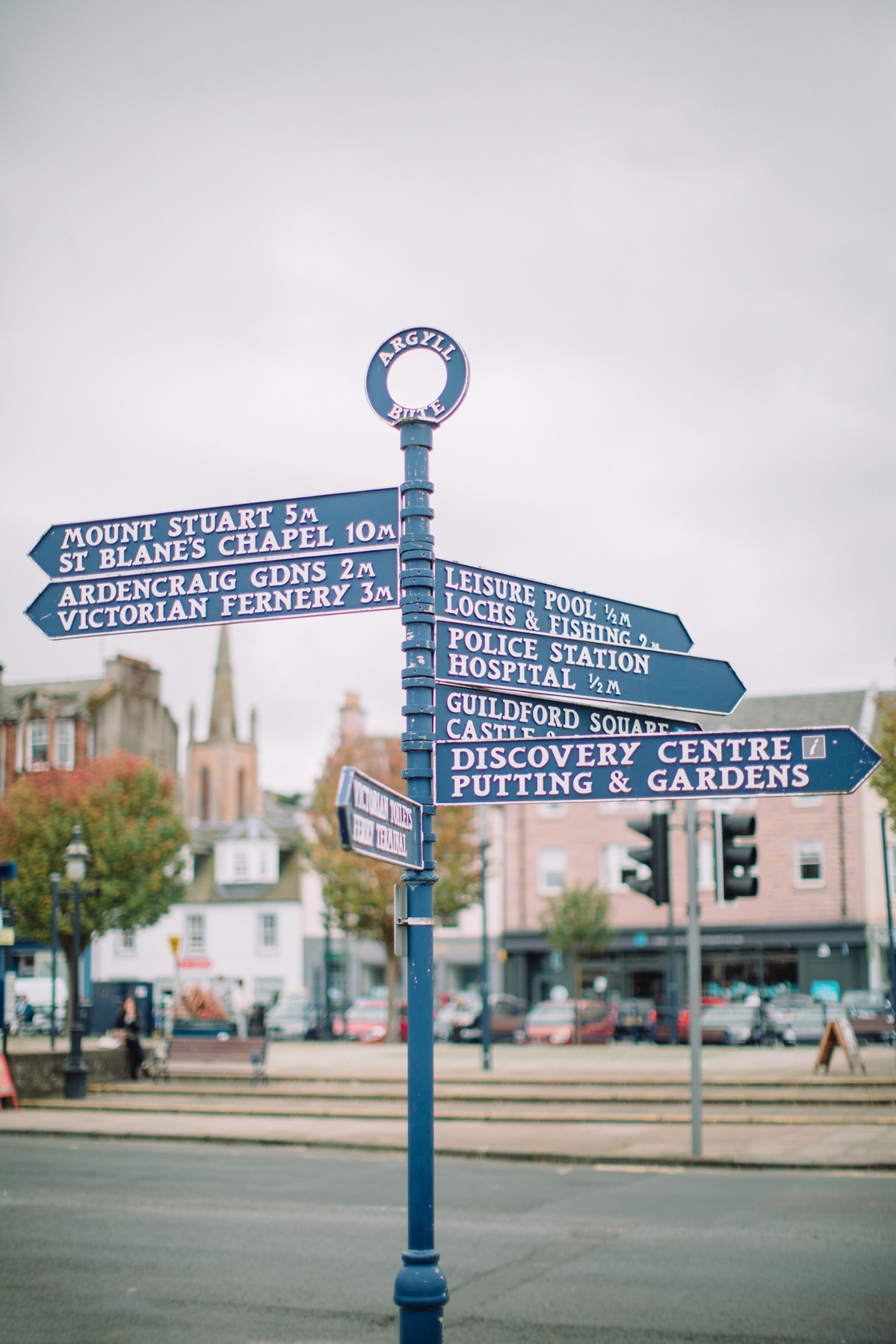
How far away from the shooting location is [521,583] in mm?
5934

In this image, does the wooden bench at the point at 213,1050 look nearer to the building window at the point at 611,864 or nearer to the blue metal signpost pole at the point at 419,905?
the blue metal signpost pole at the point at 419,905

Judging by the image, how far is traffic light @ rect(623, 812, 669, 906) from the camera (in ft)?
43.5

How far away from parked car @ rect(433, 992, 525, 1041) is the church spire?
60.3 m

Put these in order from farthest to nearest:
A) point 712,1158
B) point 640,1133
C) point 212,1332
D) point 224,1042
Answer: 1. point 224,1042
2. point 640,1133
3. point 712,1158
4. point 212,1332

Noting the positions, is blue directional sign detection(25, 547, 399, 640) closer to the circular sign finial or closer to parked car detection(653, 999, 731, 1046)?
the circular sign finial

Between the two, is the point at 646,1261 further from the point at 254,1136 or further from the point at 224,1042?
the point at 224,1042

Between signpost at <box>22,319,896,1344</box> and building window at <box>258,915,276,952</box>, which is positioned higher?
signpost at <box>22,319,896,1344</box>

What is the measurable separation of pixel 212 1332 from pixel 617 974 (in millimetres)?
46213

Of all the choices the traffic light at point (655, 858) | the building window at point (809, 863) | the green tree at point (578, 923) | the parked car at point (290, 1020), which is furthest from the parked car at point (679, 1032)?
the traffic light at point (655, 858)

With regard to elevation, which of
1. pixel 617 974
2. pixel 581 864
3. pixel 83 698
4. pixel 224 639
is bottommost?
pixel 617 974

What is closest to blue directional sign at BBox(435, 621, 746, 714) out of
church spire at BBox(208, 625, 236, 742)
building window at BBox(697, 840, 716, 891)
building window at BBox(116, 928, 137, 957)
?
building window at BBox(697, 840, 716, 891)

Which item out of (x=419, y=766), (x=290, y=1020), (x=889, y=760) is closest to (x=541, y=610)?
(x=419, y=766)

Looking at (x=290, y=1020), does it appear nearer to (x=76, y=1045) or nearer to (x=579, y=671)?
(x=76, y=1045)

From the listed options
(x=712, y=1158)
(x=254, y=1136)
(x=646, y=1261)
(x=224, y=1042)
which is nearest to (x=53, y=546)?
(x=646, y=1261)
